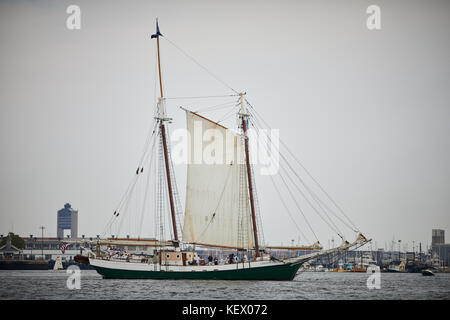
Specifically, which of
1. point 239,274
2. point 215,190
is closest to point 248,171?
point 215,190

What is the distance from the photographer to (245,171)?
82812 millimetres

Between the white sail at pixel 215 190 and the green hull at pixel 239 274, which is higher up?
the white sail at pixel 215 190

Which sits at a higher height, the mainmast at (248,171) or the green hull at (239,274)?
the mainmast at (248,171)

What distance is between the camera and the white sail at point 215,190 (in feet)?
271

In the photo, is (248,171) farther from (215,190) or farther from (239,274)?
(239,274)

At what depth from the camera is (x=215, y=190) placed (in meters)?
83.9

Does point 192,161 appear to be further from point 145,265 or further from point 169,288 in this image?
point 169,288

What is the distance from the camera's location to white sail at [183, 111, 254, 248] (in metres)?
82.5

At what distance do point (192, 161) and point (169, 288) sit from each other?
20.4m

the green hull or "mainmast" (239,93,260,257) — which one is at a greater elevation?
"mainmast" (239,93,260,257)

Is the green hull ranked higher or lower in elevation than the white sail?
lower

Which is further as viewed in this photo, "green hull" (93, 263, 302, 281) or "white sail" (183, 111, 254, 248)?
"white sail" (183, 111, 254, 248)

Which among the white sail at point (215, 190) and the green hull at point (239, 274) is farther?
the white sail at point (215, 190)
